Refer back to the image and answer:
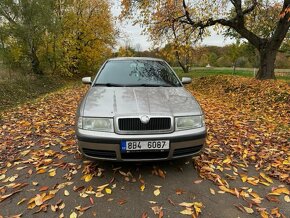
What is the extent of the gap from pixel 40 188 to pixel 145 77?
247cm

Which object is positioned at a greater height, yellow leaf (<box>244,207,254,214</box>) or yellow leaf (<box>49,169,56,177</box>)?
yellow leaf (<box>49,169,56,177</box>)

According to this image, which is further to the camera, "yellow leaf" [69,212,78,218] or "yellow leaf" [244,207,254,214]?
"yellow leaf" [244,207,254,214]

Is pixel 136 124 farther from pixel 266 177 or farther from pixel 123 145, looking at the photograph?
pixel 266 177

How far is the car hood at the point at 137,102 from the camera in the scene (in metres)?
3.42

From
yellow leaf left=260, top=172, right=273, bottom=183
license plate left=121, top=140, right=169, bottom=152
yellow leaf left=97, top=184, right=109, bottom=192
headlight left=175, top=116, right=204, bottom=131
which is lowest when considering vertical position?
yellow leaf left=260, top=172, right=273, bottom=183

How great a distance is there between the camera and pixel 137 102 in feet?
11.9

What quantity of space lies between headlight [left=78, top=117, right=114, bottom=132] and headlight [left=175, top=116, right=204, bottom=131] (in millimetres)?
845

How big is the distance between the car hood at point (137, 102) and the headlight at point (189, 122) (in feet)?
0.22

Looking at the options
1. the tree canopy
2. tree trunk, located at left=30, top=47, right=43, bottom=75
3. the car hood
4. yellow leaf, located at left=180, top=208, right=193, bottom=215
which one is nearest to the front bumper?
Result: the car hood

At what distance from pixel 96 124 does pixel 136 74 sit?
174 centimetres

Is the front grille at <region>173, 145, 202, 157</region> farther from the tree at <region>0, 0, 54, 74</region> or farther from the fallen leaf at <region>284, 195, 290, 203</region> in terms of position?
the tree at <region>0, 0, 54, 74</region>

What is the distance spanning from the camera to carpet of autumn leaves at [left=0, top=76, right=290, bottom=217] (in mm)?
3232

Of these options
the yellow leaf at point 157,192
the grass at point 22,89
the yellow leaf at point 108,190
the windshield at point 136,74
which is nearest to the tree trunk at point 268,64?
the windshield at point 136,74

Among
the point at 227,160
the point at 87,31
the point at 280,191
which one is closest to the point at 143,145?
the point at 227,160
